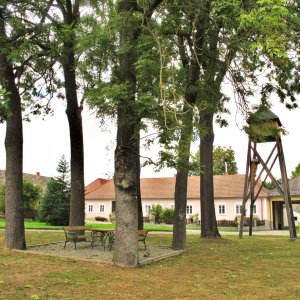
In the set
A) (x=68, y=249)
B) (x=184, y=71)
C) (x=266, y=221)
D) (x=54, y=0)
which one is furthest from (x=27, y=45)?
(x=266, y=221)

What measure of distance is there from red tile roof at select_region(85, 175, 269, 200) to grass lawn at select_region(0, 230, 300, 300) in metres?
34.5

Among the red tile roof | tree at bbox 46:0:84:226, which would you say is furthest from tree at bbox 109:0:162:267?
the red tile roof

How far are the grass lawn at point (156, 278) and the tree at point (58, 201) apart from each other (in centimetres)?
2256

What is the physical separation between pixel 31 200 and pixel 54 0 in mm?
32174

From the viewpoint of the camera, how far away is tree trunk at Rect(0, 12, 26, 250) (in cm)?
1348

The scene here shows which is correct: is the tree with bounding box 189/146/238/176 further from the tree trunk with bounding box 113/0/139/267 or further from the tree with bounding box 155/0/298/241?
the tree trunk with bounding box 113/0/139/267

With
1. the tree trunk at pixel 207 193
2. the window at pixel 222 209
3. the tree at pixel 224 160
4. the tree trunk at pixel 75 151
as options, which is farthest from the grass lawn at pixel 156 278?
the tree at pixel 224 160

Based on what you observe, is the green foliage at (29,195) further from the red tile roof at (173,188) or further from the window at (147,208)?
the window at (147,208)

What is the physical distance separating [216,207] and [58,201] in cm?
1983

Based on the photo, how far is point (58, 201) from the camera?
3625cm

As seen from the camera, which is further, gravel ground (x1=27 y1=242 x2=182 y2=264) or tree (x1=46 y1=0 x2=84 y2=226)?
tree (x1=46 y1=0 x2=84 y2=226)

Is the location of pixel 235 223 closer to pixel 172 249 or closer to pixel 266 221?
pixel 266 221

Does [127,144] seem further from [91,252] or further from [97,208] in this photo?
[97,208]

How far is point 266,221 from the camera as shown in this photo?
142 ft
